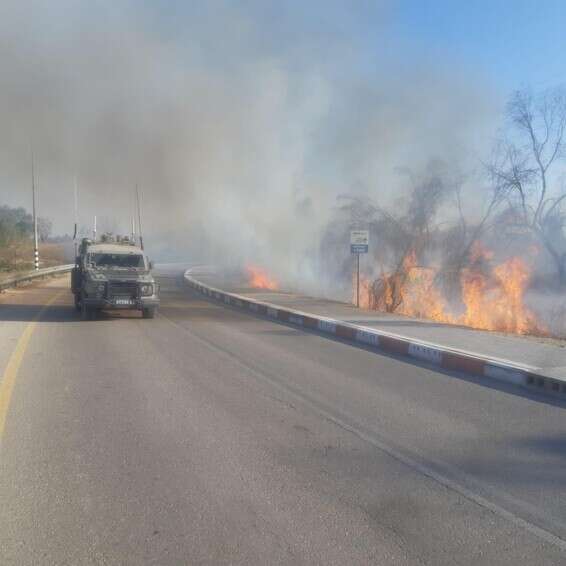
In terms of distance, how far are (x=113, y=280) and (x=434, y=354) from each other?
25.0 ft

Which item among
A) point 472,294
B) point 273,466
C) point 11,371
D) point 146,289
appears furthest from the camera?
point 472,294

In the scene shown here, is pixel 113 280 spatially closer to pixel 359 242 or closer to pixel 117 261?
pixel 117 261

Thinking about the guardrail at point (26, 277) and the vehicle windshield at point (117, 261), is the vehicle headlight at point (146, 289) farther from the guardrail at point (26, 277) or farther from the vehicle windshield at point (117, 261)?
the guardrail at point (26, 277)

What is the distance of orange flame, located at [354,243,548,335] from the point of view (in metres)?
22.4

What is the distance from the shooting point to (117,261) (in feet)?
48.6

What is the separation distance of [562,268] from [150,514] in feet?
74.8

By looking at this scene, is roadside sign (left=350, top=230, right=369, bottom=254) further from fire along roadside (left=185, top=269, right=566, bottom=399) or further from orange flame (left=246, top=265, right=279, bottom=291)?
orange flame (left=246, top=265, right=279, bottom=291)

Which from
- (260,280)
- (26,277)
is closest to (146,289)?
(26,277)

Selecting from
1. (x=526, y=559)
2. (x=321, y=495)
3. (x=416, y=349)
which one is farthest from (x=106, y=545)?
(x=416, y=349)

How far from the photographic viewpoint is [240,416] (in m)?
5.67

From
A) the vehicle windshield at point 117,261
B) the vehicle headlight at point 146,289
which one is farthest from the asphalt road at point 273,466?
the vehicle windshield at point 117,261

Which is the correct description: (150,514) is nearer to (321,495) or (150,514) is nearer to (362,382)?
(321,495)

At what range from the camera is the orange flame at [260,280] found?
96.2 ft

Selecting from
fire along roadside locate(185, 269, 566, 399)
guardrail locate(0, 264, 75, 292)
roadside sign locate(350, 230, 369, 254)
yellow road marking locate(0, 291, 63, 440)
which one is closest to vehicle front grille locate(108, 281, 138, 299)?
yellow road marking locate(0, 291, 63, 440)
